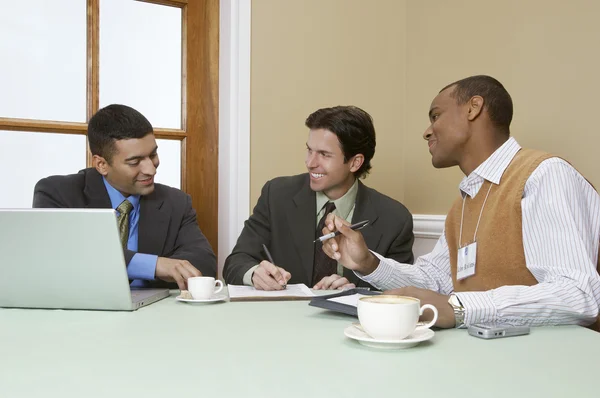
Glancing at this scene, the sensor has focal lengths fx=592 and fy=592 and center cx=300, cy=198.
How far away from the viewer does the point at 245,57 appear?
8.68 ft

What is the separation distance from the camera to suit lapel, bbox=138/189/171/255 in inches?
85.7

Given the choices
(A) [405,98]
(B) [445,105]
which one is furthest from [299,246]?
(A) [405,98]

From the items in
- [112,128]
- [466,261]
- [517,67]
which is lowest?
[466,261]

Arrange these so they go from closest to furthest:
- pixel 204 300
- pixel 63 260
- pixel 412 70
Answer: pixel 63 260
pixel 204 300
pixel 412 70

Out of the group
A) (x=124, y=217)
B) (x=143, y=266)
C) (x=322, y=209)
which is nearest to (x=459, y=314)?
(x=143, y=266)

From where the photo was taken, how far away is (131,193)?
2268mm

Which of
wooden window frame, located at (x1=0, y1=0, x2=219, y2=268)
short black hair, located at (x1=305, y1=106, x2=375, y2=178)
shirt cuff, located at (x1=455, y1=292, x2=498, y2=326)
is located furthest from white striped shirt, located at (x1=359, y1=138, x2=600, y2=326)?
wooden window frame, located at (x1=0, y1=0, x2=219, y2=268)

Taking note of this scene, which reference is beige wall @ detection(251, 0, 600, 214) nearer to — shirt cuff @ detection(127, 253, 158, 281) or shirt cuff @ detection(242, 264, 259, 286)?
shirt cuff @ detection(242, 264, 259, 286)

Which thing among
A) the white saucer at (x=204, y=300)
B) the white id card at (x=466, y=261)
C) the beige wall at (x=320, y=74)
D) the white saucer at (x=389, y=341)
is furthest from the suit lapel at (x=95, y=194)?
the white saucer at (x=389, y=341)

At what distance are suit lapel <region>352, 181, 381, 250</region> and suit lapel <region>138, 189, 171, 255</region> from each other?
2.39ft

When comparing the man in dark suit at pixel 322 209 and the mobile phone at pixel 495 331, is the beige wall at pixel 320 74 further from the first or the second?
the mobile phone at pixel 495 331

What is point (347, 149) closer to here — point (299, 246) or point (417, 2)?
point (299, 246)

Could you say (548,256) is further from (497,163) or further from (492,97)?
(492,97)

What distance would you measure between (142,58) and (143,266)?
4.05 feet
